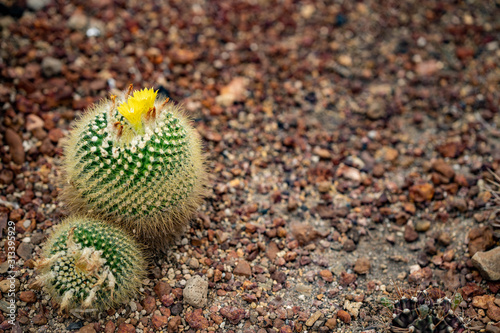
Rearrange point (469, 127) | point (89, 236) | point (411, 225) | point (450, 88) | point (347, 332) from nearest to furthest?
1. point (89, 236)
2. point (347, 332)
3. point (411, 225)
4. point (469, 127)
5. point (450, 88)

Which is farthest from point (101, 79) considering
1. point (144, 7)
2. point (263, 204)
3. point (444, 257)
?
point (444, 257)

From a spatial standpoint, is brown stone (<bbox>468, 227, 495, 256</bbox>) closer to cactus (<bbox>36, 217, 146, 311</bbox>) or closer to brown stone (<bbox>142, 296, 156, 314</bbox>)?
brown stone (<bbox>142, 296, 156, 314</bbox>)

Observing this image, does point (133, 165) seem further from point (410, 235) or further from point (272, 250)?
point (410, 235)

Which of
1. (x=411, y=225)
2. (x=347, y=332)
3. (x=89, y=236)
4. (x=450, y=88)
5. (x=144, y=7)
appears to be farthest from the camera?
(x=144, y=7)

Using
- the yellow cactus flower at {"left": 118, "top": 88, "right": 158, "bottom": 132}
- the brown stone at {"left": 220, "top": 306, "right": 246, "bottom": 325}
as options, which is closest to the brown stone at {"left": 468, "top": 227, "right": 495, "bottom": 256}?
the brown stone at {"left": 220, "top": 306, "right": 246, "bottom": 325}

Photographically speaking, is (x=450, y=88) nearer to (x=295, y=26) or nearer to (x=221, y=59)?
(x=295, y=26)

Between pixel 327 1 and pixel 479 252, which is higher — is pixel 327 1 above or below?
above
